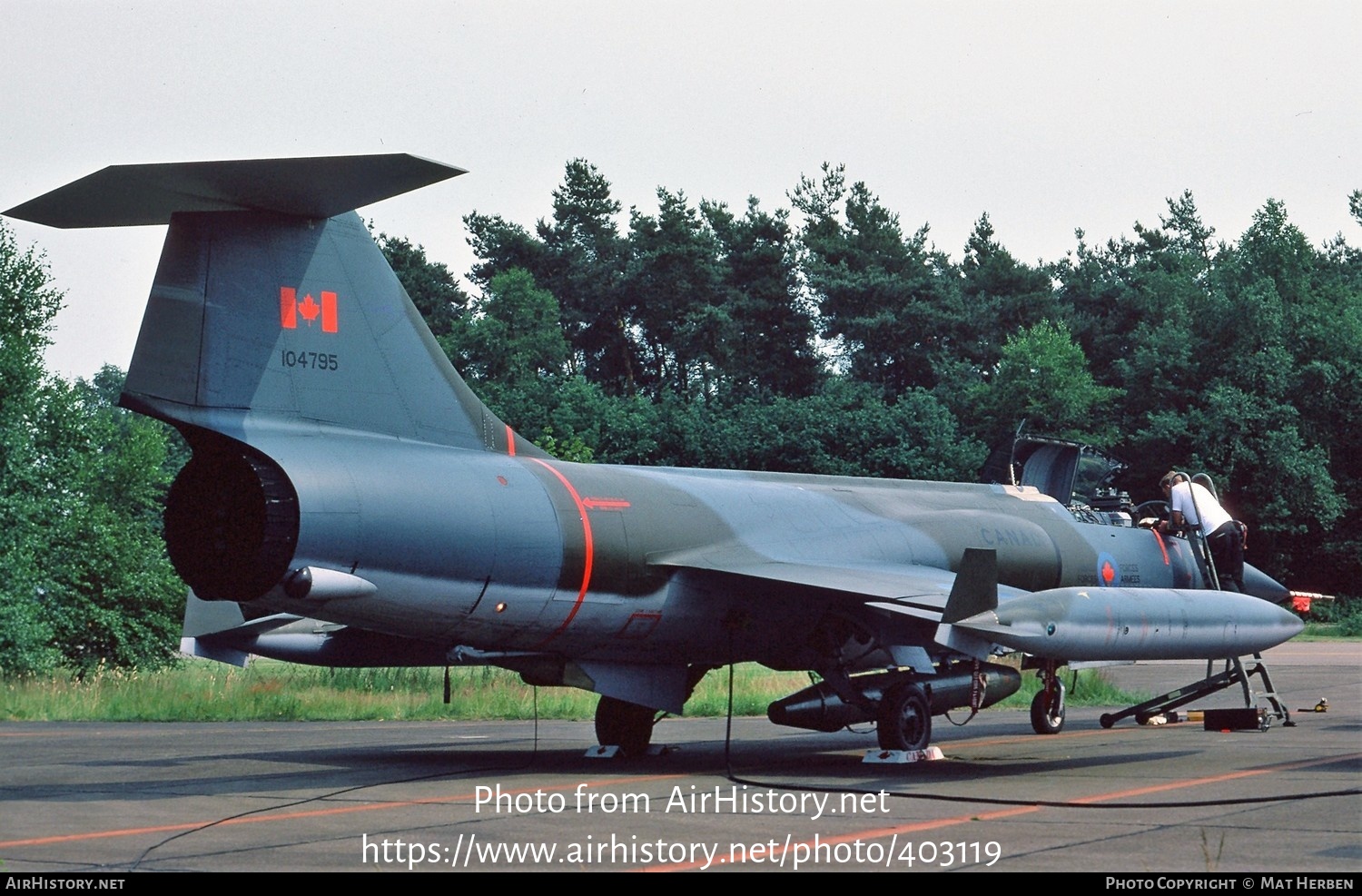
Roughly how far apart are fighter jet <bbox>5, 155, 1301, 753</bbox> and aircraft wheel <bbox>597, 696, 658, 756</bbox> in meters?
0.02

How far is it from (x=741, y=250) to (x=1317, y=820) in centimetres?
6792

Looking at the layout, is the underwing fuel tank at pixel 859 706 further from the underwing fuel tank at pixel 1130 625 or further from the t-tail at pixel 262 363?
the t-tail at pixel 262 363

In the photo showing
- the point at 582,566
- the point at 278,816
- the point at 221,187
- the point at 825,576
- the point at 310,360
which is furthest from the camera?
the point at 825,576

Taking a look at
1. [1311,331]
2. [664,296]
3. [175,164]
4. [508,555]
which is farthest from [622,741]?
[664,296]

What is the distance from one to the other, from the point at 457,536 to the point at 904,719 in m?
4.21

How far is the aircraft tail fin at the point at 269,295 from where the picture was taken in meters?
10.5

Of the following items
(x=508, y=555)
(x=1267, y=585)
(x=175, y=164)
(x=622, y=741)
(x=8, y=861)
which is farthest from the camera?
(x=1267, y=585)

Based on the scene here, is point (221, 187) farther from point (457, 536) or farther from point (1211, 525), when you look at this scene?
point (1211, 525)

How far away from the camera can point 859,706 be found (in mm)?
13117

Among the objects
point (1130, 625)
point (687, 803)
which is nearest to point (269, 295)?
point (687, 803)

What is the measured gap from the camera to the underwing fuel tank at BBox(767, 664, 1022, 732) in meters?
13.2

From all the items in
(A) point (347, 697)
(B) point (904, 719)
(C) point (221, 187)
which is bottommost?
(A) point (347, 697)

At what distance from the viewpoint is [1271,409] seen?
185 ft

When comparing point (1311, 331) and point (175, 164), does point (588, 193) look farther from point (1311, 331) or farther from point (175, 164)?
point (175, 164)
